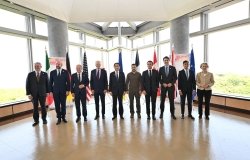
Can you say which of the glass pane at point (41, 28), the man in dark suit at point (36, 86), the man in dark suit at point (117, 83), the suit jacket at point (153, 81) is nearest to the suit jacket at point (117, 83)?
the man in dark suit at point (117, 83)

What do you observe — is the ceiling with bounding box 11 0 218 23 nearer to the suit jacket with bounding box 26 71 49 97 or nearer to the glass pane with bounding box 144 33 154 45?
the suit jacket with bounding box 26 71 49 97

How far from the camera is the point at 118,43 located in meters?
9.44

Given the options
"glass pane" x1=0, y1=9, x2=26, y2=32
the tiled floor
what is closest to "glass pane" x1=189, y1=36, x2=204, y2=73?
the tiled floor

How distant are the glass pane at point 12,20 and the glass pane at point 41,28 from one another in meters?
0.47

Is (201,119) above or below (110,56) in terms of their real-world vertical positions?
below

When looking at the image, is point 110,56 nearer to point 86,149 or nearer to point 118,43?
point 118,43

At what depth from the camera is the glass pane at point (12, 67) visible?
5438 millimetres

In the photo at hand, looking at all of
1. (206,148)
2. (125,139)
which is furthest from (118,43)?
(206,148)

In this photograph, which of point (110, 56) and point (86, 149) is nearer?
point (86, 149)

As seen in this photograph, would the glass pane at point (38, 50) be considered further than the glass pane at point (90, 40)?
No

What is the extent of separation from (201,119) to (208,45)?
3.15 metres

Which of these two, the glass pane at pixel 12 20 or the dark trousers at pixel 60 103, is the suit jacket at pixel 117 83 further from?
the glass pane at pixel 12 20

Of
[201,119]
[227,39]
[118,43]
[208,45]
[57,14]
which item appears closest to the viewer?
[57,14]

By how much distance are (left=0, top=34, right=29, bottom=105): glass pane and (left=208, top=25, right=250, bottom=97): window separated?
6.62 m
